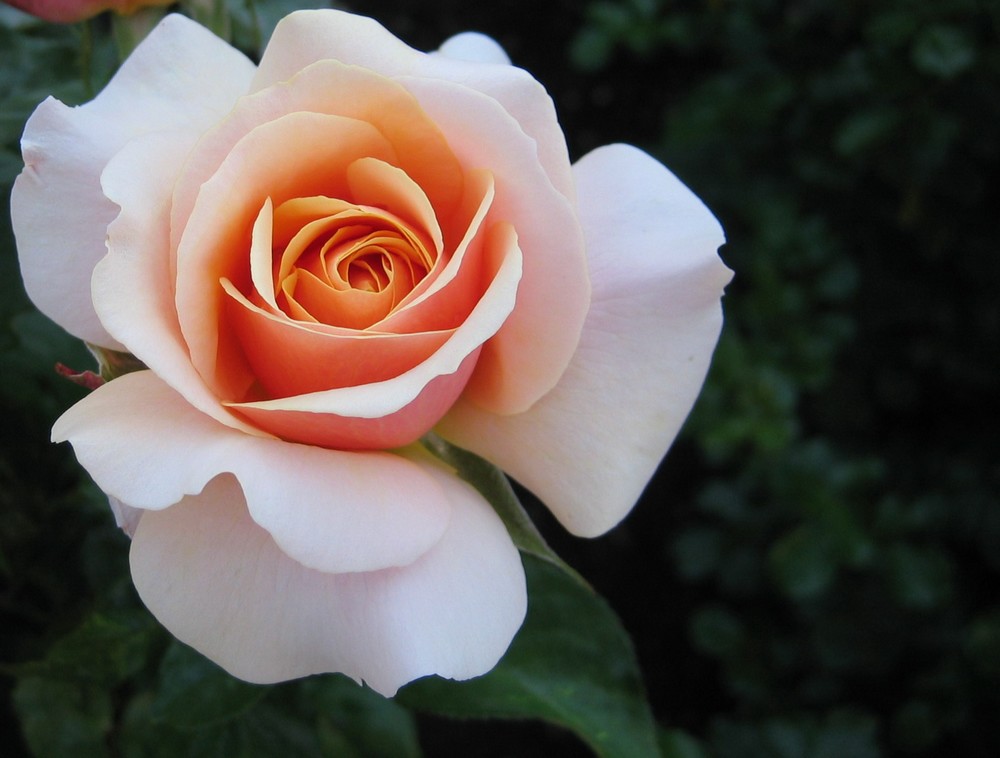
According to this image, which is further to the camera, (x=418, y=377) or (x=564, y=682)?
(x=564, y=682)

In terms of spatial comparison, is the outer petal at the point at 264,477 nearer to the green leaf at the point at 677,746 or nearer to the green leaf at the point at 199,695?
the green leaf at the point at 199,695

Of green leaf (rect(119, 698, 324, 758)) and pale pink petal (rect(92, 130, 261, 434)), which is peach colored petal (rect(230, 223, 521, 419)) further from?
green leaf (rect(119, 698, 324, 758))

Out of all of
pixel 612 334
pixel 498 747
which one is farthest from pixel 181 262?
pixel 498 747

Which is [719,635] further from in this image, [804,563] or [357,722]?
[357,722]

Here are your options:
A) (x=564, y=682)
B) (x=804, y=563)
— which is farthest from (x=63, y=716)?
(x=804, y=563)

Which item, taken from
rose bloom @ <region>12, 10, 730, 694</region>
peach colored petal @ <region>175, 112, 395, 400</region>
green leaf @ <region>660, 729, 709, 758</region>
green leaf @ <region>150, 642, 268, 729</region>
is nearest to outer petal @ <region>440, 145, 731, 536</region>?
rose bloom @ <region>12, 10, 730, 694</region>

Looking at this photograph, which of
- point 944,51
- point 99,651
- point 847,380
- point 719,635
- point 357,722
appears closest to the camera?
point 99,651

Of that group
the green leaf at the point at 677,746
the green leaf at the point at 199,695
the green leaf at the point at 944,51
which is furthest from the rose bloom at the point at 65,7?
the green leaf at the point at 944,51
